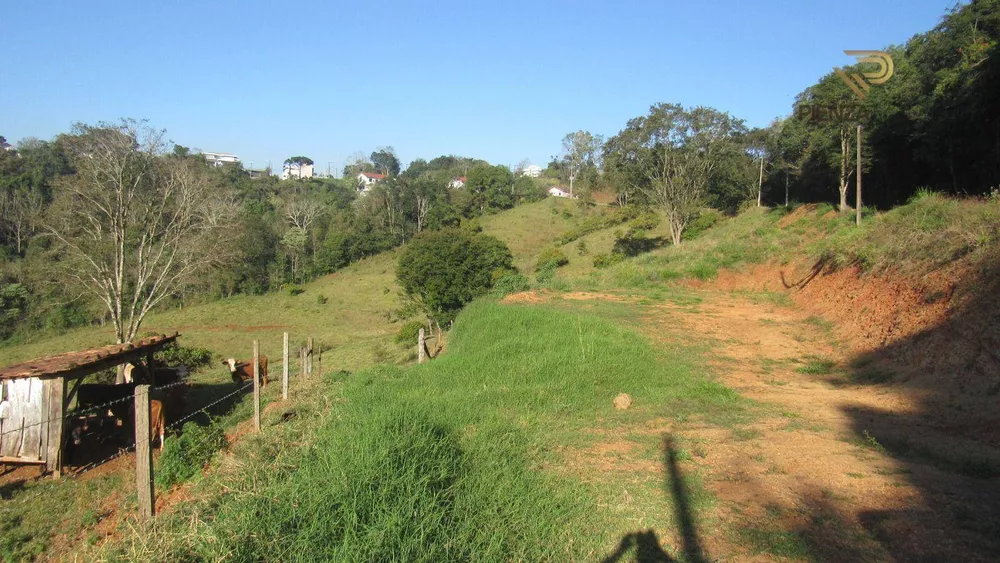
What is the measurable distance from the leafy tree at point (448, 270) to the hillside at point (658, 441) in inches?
410

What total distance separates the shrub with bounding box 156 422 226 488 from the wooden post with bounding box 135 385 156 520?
12.6 ft

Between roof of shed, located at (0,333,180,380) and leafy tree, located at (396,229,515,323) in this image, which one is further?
leafy tree, located at (396,229,515,323)

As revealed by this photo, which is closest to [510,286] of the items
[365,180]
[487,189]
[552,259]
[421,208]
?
[552,259]

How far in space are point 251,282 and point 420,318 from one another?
22.3 meters

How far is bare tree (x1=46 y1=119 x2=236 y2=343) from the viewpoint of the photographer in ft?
63.3

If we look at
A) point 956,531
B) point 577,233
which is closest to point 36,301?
point 577,233

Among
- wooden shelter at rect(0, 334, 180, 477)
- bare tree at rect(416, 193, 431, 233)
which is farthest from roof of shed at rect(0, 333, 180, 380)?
bare tree at rect(416, 193, 431, 233)

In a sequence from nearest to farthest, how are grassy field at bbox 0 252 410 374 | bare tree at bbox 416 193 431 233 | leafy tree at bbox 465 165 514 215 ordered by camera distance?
1. grassy field at bbox 0 252 410 374
2. bare tree at bbox 416 193 431 233
3. leafy tree at bbox 465 165 514 215

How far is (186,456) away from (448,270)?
63.3 ft

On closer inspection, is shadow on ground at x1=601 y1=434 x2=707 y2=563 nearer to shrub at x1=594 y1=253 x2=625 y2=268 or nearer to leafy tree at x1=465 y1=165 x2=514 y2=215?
shrub at x1=594 y1=253 x2=625 y2=268

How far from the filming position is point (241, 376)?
17.9m

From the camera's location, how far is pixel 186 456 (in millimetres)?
8680

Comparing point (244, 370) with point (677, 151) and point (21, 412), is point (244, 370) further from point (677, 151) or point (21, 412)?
point (677, 151)

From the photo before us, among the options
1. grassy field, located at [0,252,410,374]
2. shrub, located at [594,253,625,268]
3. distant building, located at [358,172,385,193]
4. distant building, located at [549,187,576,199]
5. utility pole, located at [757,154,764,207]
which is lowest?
grassy field, located at [0,252,410,374]
